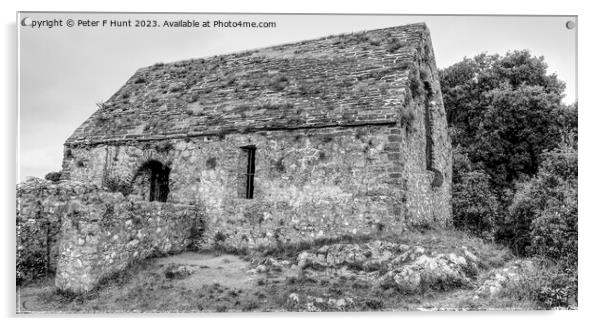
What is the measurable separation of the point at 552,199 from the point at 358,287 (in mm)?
4890

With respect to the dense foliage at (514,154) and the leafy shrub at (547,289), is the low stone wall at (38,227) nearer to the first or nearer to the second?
the leafy shrub at (547,289)

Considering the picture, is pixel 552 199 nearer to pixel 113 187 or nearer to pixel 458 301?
pixel 458 301

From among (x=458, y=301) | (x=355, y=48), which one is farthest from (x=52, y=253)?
(x=355, y=48)

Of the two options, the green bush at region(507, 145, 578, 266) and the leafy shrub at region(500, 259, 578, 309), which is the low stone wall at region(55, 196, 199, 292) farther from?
the green bush at region(507, 145, 578, 266)

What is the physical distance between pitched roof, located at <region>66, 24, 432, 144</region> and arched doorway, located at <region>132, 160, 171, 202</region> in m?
1.04

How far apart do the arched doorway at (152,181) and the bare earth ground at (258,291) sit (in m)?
4.01

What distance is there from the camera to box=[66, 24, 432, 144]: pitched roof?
1355 centimetres

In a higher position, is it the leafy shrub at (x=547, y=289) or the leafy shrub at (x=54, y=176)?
the leafy shrub at (x=54, y=176)

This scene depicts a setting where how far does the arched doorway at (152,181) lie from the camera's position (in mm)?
16016

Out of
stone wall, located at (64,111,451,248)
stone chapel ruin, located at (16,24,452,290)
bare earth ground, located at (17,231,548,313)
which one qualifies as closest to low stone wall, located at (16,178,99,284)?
bare earth ground, located at (17,231,548,313)

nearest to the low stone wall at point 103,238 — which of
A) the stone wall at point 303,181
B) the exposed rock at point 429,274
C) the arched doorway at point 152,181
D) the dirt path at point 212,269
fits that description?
the dirt path at point 212,269

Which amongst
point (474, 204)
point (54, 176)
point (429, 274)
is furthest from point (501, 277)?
point (54, 176)

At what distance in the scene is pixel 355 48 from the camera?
16.0m

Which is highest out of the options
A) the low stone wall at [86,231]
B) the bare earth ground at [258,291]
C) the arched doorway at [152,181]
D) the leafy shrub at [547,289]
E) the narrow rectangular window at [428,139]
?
the narrow rectangular window at [428,139]
